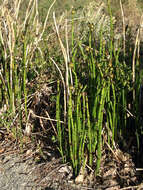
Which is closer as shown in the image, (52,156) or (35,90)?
(52,156)

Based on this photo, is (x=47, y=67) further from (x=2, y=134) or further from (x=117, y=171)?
(x=117, y=171)

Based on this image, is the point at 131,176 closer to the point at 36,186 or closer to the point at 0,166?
the point at 36,186

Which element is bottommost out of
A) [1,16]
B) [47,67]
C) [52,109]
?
[52,109]

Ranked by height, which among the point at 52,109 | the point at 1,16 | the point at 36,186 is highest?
the point at 1,16

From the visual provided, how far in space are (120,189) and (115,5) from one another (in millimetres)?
5225

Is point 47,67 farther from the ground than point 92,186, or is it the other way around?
point 47,67

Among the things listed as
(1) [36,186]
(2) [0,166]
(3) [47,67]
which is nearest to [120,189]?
(1) [36,186]

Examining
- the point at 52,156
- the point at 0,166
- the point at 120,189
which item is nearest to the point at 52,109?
the point at 52,156

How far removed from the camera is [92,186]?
4.03ft

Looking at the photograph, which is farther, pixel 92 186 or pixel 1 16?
pixel 1 16

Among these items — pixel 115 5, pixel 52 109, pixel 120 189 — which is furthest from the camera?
pixel 115 5

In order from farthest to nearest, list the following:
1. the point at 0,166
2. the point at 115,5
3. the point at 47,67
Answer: the point at 115,5 < the point at 47,67 < the point at 0,166

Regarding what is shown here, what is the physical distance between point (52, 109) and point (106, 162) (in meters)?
0.50

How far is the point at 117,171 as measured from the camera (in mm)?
1284
